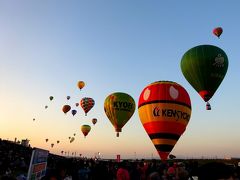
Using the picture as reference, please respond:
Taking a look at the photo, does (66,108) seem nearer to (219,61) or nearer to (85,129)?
(85,129)

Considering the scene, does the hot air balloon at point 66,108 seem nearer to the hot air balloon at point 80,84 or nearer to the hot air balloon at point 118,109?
the hot air balloon at point 80,84

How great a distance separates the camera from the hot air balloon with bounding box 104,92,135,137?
30.9m

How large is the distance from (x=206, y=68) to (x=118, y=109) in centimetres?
1032

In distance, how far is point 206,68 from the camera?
77.0 ft

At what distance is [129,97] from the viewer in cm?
3238

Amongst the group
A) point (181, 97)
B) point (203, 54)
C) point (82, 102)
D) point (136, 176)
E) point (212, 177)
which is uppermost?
point (82, 102)

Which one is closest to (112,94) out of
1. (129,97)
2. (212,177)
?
(129,97)

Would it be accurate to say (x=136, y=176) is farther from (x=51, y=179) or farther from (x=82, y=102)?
(x=82, y=102)

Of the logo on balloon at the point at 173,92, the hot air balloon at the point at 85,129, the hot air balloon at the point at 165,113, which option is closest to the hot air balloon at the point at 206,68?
the hot air balloon at the point at 165,113

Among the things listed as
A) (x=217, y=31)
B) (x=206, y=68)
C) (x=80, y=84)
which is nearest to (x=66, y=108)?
(x=80, y=84)

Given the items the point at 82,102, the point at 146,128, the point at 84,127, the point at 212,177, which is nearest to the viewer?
the point at 212,177

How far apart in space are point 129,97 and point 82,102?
11.9 meters

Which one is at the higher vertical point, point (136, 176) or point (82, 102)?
point (82, 102)

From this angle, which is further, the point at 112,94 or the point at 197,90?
the point at 112,94
